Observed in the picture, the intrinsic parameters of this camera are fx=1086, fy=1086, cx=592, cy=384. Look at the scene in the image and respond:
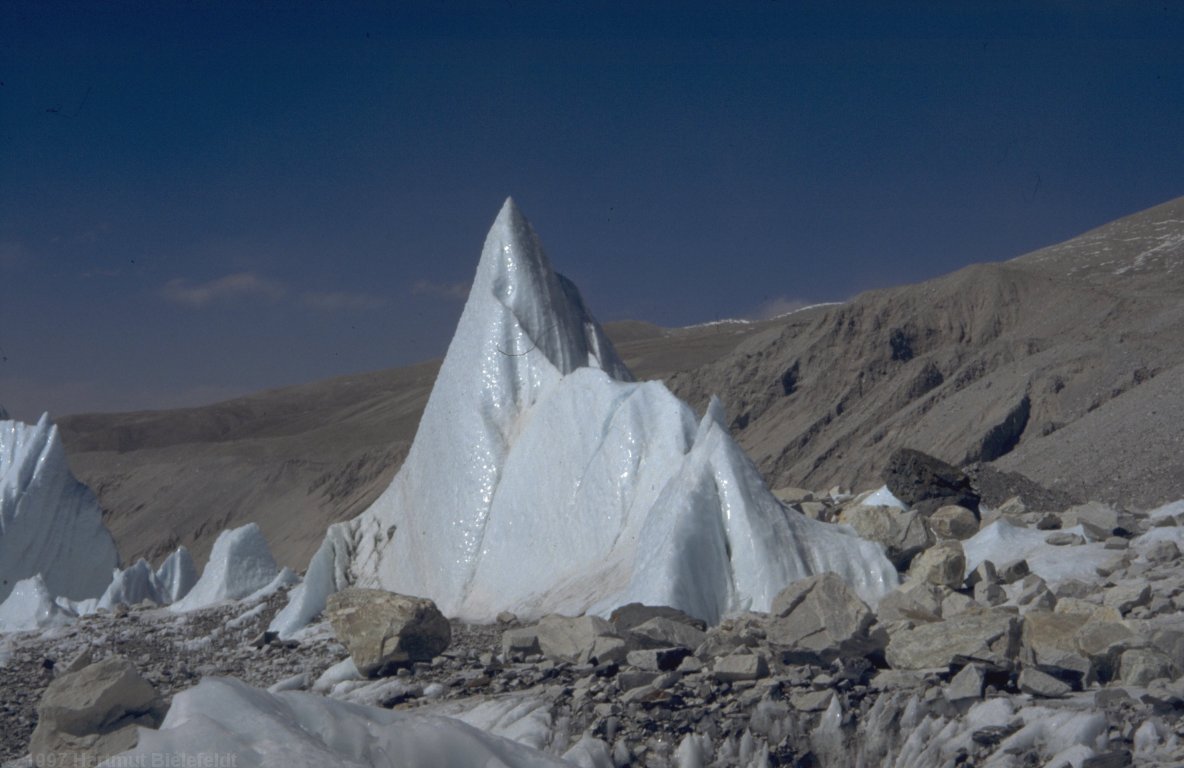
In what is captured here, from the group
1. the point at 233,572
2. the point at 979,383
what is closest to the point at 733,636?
the point at 233,572

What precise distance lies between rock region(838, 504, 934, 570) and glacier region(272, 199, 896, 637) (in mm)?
458

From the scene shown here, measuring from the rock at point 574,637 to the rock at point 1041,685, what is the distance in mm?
2511

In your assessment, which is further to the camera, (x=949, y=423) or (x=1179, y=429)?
(x=949, y=423)

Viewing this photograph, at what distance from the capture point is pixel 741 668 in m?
6.81

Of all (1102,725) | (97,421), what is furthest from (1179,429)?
(97,421)

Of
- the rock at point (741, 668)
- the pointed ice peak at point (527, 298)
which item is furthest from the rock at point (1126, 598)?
the pointed ice peak at point (527, 298)

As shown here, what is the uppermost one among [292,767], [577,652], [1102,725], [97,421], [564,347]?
[97,421]

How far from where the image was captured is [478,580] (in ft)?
37.4

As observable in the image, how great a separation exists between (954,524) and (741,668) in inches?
208

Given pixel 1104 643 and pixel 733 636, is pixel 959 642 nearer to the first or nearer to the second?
pixel 1104 643

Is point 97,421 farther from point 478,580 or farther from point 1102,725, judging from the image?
point 1102,725

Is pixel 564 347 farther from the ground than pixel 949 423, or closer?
farther from the ground

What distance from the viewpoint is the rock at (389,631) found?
26.8ft

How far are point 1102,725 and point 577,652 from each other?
10.7 ft
